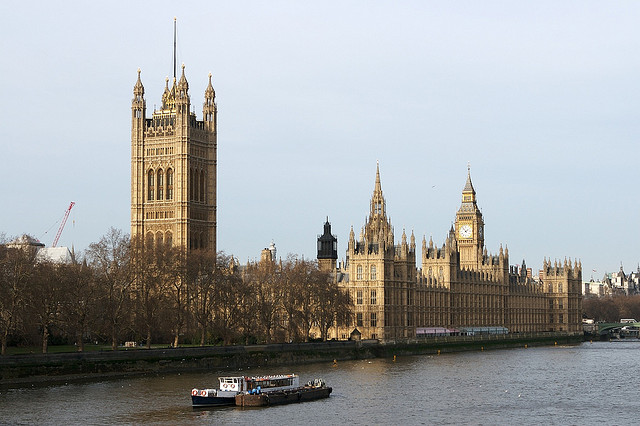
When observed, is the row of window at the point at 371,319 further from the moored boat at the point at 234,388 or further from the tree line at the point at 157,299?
the moored boat at the point at 234,388

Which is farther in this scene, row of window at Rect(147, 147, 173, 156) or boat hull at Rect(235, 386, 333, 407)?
row of window at Rect(147, 147, 173, 156)

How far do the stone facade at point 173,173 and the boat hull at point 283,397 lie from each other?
74.2 metres

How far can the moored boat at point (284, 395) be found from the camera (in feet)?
256

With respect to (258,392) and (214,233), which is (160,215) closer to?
(214,233)

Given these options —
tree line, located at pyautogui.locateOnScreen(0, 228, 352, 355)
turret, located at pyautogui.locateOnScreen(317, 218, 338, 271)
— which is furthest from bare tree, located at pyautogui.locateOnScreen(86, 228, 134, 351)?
turret, located at pyautogui.locateOnScreen(317, 218, 338, 271)

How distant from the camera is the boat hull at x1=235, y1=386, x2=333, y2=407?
78.1m

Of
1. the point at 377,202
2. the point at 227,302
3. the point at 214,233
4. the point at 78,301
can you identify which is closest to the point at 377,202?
the point at 377,202

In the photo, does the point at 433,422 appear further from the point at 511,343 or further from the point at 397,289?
the point at 511,343

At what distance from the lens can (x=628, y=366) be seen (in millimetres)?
120500

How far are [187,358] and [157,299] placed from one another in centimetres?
942

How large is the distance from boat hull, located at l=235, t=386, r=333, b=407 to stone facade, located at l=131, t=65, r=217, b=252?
74167 millimetres

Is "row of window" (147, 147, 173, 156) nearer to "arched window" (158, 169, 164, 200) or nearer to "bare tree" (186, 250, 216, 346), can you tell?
"arched window" (158, 169, 164, 200)

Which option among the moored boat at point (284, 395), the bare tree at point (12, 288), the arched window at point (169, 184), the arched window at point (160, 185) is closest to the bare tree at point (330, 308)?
the arched window at point (169, 184)

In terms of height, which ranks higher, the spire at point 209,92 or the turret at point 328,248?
the spire at point 209,92
